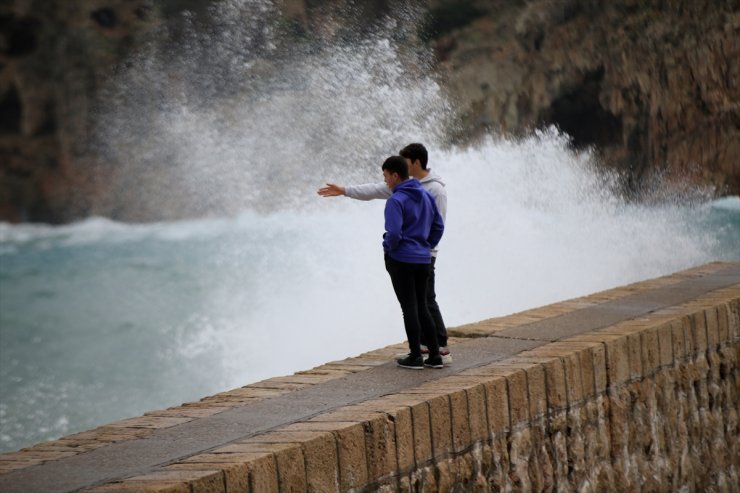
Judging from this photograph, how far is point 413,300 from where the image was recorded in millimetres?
5457

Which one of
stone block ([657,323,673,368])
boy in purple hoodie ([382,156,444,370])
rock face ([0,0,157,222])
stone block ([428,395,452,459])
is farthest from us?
rock face ([0,0,157,222])

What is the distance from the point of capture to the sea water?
11828mm

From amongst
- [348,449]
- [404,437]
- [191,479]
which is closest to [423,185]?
[404,437]

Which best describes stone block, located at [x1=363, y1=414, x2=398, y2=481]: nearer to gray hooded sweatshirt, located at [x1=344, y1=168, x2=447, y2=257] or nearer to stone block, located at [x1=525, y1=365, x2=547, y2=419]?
stone block, located at [x1=525, y1=365, x2=547, y2=419]

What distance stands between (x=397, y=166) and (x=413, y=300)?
2.10 ft

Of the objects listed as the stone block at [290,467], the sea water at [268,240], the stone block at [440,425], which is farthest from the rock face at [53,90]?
the stone block at [290,467]

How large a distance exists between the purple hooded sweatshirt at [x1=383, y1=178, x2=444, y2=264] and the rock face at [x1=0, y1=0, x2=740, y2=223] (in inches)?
821

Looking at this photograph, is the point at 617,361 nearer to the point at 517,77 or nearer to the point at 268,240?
the point at 268,240

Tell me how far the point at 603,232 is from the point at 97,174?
15.3m

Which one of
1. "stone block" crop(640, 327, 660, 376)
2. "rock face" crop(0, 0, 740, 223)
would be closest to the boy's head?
"stone block" crop(640, 327, 660, 376)

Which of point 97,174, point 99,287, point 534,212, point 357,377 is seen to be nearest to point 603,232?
point 534,212

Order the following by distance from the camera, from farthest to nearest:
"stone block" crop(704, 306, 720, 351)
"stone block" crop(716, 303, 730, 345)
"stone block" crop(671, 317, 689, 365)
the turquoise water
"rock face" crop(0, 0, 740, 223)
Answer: "rock face" crop(0, 0, 740, 223) → the turquoise water → "stone block" crop(716, 303, 730, 345) → "stone block" crop(704, 306, 720, 351) → "stone block" crop(671, 317, 689, 365)

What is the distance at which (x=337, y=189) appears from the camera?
575 centimetres

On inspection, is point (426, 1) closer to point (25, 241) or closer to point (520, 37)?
point (520, 37)
